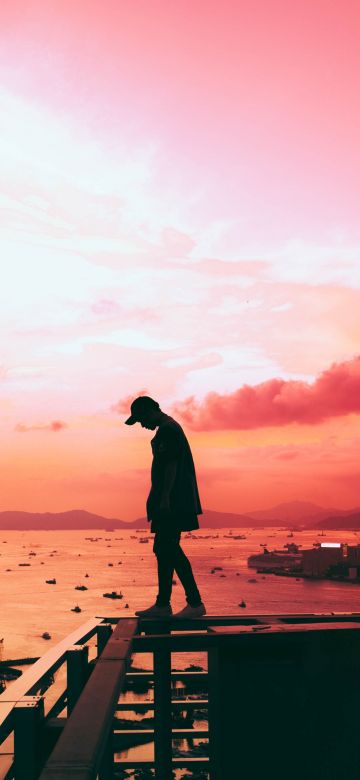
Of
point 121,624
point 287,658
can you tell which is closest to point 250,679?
point 287,658

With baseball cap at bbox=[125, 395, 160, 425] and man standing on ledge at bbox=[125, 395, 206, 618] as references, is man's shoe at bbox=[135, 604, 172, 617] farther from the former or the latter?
baseball cap at bbox=[125, 395, 160, 425]

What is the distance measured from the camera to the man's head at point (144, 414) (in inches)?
269

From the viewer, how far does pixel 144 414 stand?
6.85m

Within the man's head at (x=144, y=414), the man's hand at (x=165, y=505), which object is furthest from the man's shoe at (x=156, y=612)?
the man's head at (x=144, y=414)

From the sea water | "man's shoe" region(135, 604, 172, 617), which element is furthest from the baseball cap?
the sea water

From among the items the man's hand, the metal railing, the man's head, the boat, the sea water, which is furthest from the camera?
the boat

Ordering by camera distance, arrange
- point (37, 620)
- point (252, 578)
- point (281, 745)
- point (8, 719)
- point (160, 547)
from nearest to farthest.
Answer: point (8, 719)
point (281, 745)
point (160, 547)
point (37, 620)
point (252, 578)

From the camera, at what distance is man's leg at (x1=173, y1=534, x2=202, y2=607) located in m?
6.69

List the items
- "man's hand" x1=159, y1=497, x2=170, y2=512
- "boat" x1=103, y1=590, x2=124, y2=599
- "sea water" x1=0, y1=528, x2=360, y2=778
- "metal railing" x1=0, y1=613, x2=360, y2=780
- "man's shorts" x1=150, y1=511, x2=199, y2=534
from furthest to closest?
"boat" x1=103, y1=590, x2=124, y2=599 < "sea water" x1=0, y1=528, x2=360, y2=778 < "man's shorts" x1=150, y1=511, x2=199, y2=534 < "man's hand" x1=159, y1=497, x2=170, y2=512 < "metal railing" x1=0, y1=613, x2=360, y2=780

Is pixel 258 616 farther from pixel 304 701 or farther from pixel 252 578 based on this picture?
pixel 252 578

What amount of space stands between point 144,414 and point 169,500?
860 mm

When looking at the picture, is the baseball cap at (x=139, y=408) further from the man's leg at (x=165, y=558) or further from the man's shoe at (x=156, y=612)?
the man's shoe at (x=156, y=612)

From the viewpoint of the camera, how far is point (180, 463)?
22.5 feet

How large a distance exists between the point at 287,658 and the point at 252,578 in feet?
555
